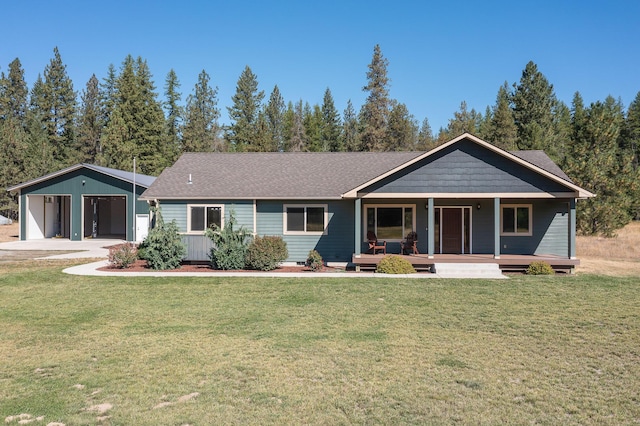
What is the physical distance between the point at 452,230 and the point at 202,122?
44.3 meters

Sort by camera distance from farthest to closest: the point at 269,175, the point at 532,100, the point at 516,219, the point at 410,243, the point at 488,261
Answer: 1. the point at 532,100
2. the point at 269,175
3. the point at 516,219
4. the point at 410,243
5. the point at 488,261

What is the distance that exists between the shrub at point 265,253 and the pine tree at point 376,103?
3508 cm

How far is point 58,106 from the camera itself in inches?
2186

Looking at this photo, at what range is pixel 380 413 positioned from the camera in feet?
15.9

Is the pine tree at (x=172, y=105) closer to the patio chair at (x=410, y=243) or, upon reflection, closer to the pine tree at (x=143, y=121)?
the pine tree at (x=143, y=121)

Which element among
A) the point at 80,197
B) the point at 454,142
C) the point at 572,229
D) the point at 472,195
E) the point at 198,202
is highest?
the point at 454,142

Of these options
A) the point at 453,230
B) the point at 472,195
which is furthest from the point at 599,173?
the point at 472,195

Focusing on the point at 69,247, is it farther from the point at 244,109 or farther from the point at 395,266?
the point at 244,109

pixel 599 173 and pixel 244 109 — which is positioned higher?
pixel 244 109

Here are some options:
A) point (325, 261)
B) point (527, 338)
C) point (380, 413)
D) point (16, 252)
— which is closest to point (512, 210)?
point (325, 261)

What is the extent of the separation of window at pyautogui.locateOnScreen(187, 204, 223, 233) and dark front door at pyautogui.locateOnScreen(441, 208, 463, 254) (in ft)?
29.0

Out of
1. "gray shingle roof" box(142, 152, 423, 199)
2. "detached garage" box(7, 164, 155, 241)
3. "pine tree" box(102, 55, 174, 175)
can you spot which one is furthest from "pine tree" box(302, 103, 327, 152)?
"gray shingle roof" box(142, 152, 423, 199)

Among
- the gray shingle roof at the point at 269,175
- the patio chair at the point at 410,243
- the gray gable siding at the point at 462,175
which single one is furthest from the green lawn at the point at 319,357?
the gray shingle roof at the point at 269,175

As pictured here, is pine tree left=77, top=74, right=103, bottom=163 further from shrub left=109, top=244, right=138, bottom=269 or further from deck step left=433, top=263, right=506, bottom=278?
deck step left=433, top=263, right=506, bottom=278
